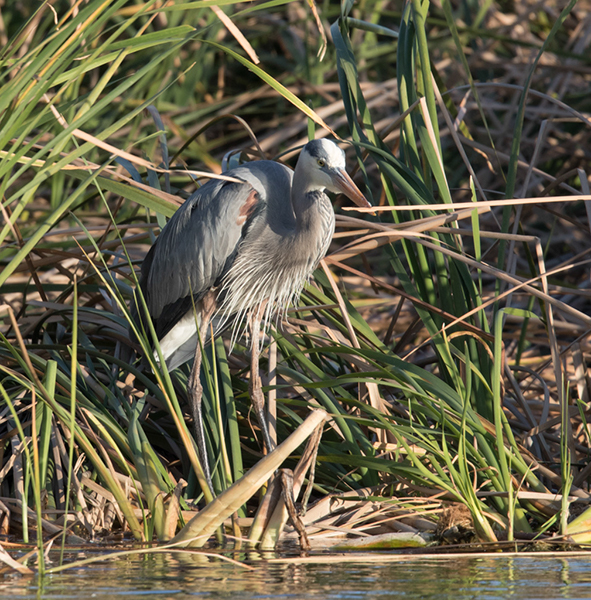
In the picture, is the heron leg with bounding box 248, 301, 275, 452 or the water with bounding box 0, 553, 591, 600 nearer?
the water with bounding box 0, 553, 591, 600

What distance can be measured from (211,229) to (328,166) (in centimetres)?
54

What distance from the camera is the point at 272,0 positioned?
195 cm

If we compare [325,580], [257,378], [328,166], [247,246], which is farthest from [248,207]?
[325,580]

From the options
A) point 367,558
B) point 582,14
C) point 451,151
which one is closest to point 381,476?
point 367,558

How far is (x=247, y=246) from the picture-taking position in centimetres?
313

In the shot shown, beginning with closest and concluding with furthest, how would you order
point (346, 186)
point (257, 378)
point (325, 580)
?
point (325, 580) → point (346, 186) → point (257, 378)

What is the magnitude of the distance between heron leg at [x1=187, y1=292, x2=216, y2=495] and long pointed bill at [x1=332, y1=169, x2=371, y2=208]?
69cm

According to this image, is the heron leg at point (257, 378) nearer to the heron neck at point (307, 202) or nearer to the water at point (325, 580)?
the heron neck at point (307, 202)

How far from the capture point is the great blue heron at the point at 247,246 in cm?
298

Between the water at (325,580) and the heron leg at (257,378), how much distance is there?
650 millimetres

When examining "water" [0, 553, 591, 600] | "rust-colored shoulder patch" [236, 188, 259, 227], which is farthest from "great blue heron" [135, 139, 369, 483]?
"water" [0, 553, 591, 600]

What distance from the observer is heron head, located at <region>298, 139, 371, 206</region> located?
9.17 ft

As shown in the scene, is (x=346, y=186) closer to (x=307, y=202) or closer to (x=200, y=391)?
(x=307, y=202)

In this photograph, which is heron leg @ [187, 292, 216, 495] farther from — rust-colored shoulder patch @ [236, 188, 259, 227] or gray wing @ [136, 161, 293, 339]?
rust-colored shoulder patch @ [236, 188, 259, 227]
